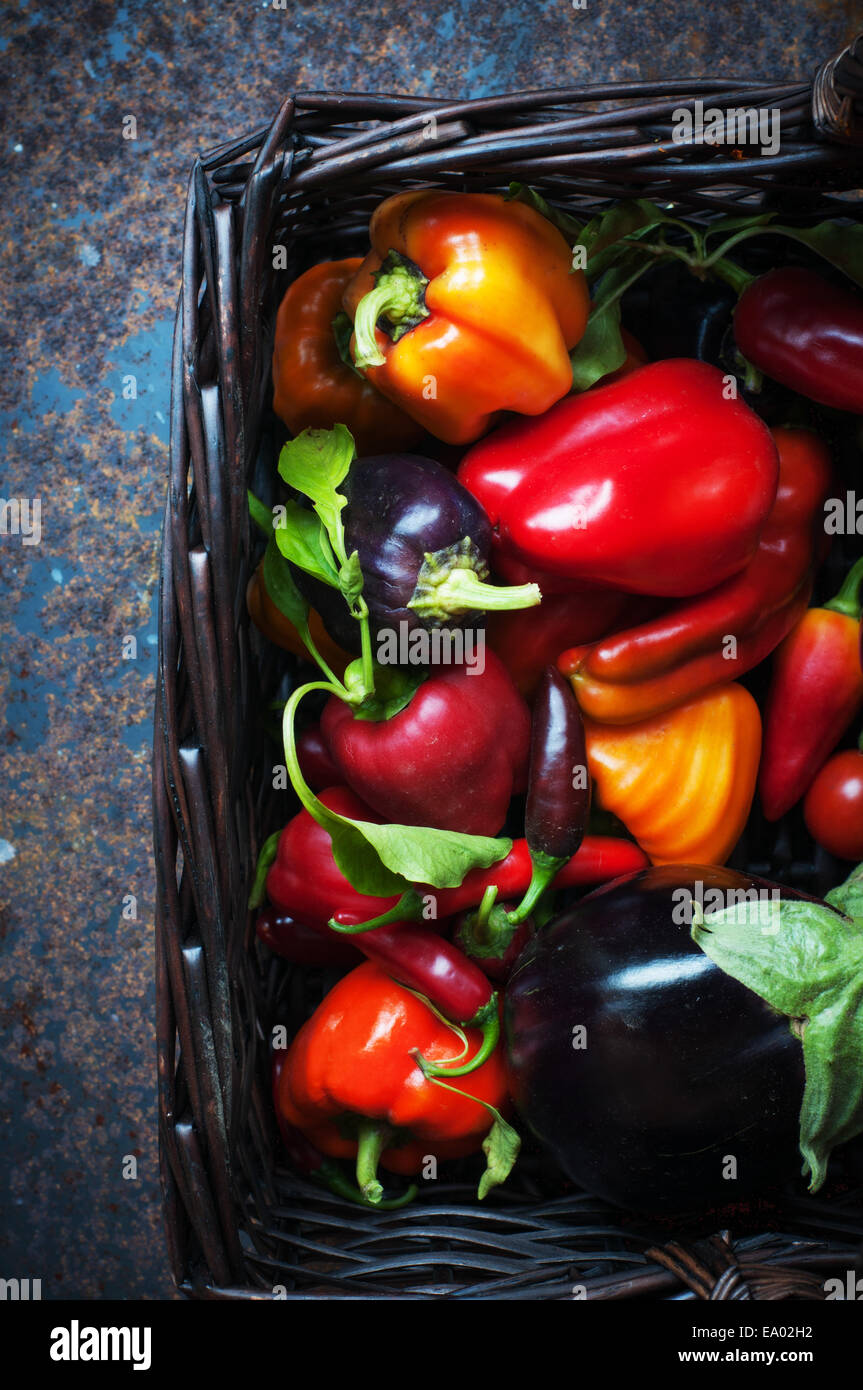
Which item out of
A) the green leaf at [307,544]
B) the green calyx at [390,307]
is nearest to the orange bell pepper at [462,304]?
the green calyx at [390,307]

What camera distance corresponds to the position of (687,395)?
2.82ft

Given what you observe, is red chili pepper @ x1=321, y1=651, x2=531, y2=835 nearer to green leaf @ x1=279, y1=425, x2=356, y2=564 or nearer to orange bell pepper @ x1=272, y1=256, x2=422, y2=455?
green leaf @ x1=279, y1=425, x2=356, y2=564

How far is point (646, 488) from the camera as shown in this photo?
85cm

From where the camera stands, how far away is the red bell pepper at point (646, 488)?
2.75 feet

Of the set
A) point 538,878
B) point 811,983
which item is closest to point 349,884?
point 538,878

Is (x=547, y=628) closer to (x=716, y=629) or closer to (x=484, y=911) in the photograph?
(x=716, y=629)

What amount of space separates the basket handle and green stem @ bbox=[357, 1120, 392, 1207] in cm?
83

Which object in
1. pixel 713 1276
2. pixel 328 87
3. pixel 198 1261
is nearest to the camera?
pixel 713 1276

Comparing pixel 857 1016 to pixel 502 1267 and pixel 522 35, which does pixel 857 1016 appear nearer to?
pixel 502 1267

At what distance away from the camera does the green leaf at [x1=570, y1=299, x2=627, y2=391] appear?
2.97 ft

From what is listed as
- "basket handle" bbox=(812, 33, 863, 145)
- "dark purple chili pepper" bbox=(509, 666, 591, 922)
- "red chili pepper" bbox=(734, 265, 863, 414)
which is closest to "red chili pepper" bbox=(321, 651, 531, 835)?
"dark purple chili pepper" bbox=(509, 666, 591, 922)

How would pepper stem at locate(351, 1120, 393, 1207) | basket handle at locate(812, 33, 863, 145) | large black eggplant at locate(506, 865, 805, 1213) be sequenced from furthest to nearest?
pepper stem at locate(351, 1120, 393, 1207) → large black eggplant at locate(506, 865, 805, 1213) → basket handle at locate(812, 33, 863, 145)
